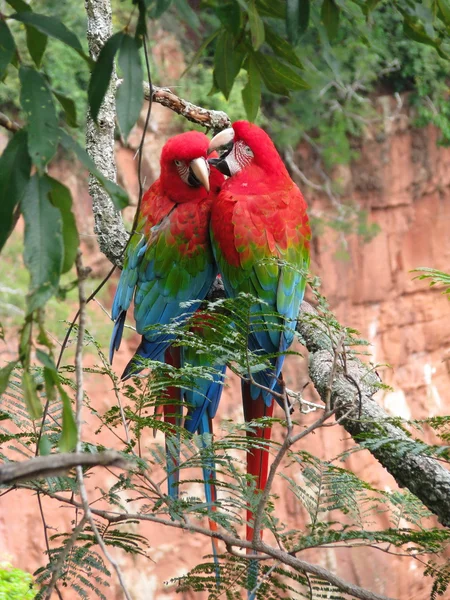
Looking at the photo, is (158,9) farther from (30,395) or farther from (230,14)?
(30,395)

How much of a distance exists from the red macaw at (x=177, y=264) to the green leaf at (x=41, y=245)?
75cm

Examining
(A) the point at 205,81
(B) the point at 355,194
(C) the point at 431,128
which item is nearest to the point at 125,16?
(A) the point at 205,81

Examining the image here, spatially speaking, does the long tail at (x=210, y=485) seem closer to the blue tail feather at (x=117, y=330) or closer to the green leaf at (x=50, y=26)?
the blue tail feather at (x=117, y=330)

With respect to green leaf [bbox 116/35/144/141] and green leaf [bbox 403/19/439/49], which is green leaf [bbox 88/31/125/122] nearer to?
green leaf [bbox 116/35/144/141]

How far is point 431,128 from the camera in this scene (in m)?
4.03

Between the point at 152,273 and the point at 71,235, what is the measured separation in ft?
2.59

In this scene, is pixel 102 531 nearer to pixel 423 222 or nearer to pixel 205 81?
pixel 205 81

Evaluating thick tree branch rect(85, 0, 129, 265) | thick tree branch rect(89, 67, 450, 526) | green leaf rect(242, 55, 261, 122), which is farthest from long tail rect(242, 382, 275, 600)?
green leaf rect(242, 55, 261, 122)

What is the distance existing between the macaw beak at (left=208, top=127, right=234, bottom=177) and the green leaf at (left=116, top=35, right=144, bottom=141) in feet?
2.45

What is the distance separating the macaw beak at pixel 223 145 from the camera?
4.25 feet

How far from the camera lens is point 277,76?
2.35 ft

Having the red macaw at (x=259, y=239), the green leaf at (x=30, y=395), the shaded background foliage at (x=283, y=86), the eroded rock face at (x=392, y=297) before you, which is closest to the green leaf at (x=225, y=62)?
the shaded background foliage at (x=283, y=86)

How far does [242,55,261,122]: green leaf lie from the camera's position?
0.71 metres

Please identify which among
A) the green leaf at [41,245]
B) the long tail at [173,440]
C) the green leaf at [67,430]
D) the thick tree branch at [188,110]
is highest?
the thick tree branch at [188,110]
